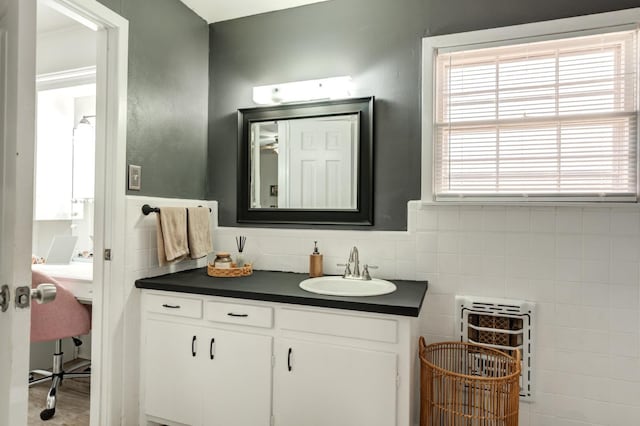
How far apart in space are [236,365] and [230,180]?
1.29m

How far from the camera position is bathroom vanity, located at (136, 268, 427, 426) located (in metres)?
1.67

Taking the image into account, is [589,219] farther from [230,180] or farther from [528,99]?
[230,180]

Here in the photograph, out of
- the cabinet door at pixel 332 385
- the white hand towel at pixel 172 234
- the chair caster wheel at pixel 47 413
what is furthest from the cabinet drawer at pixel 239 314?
the chair caster wheel at pixel 47 413

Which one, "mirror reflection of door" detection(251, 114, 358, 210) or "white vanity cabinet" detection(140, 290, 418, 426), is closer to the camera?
"white vanity cabinet" detection(140, 290, 418, 426)

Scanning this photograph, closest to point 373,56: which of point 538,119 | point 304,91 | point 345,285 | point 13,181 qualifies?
point 304,91

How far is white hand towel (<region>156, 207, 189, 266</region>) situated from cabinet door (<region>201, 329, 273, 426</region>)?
54cm

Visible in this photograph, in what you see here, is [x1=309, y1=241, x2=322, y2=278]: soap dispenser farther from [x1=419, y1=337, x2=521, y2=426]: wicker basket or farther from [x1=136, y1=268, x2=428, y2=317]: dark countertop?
[x1=419, y1=337, x2=521, y2=426]: wicker basket

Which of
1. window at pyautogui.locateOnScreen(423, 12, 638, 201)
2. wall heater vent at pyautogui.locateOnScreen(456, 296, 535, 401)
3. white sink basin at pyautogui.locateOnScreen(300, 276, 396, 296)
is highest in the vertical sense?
window at pyautogui.locateOnScreen(423, 12, 638, 201)

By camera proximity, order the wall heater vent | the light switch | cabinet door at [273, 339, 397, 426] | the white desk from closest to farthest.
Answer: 1. cabinet door at [273, 339, 397, 426]
2. the wall heater vent
3. the light switch
4. the white desk

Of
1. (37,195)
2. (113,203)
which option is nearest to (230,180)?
(113,203)

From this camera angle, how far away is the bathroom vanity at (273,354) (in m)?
1.67

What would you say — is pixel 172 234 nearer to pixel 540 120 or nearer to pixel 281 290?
pixel 281 290

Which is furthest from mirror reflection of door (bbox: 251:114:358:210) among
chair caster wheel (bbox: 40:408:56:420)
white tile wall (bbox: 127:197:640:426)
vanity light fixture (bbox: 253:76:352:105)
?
chair caster wheel (bbox: 40:408:56:420)

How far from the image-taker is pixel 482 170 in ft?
6.79
